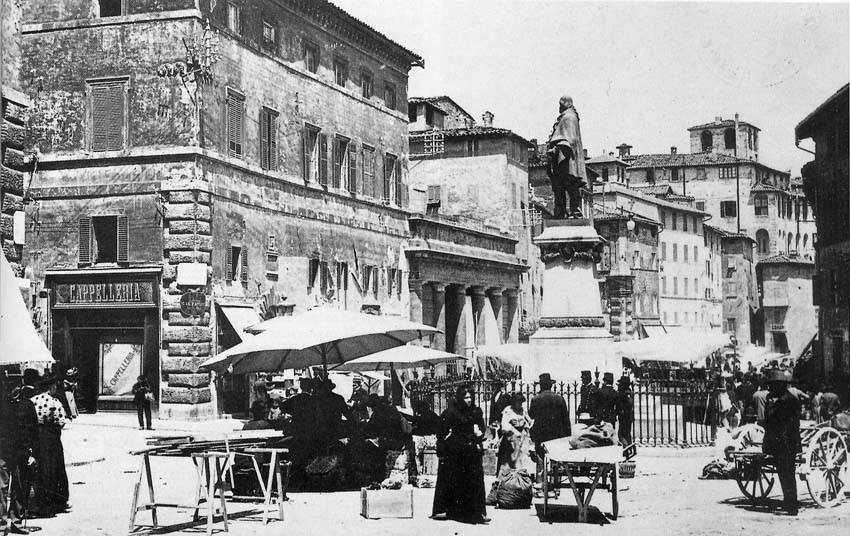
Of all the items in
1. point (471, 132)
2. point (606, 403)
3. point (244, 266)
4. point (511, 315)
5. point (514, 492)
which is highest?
point (471, 132)

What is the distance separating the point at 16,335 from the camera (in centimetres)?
1186

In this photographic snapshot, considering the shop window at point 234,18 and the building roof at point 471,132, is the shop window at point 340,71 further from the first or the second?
the building roof at point 471,132

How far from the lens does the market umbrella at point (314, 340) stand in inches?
560

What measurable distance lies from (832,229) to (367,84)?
15872 millimetres

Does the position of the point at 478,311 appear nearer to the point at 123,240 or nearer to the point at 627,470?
the point at 123,240

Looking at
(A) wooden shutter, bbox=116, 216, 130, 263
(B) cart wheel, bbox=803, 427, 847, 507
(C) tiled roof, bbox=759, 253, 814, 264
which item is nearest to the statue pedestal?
(B) cart wheel, bbox=803, 427, 847, 507

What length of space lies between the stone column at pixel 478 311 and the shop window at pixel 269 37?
19.5 m

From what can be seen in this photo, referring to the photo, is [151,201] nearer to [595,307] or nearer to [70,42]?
[70,42]

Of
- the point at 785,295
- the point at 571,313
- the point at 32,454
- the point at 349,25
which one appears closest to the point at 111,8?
the point at 349,25

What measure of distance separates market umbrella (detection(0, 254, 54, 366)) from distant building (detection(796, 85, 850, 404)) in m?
22.2

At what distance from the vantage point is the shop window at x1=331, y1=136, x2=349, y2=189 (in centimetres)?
3316

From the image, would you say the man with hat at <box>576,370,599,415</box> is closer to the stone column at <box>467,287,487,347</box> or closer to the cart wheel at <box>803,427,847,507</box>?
the cart wheel at <box>803,427,847,507</box>

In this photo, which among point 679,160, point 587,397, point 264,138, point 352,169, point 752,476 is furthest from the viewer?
point 679,160

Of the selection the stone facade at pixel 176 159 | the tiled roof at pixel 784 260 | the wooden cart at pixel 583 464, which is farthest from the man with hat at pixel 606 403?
the tiled roof at pixel 784 260
